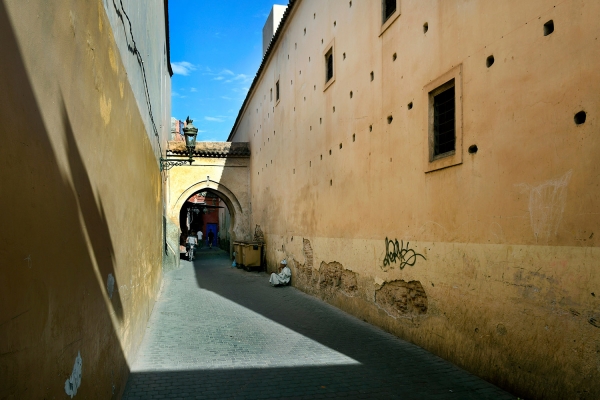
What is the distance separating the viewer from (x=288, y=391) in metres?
4.55

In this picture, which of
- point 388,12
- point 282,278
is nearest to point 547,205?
point 388,12

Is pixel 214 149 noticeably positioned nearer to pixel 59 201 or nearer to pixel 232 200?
pixel 232 200

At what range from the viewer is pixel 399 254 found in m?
6.67

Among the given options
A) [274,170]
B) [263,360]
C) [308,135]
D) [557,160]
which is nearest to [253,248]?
[274,170]

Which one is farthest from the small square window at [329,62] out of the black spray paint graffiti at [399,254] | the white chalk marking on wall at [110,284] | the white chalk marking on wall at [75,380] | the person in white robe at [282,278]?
the white chalk marking on wall at [75,380]

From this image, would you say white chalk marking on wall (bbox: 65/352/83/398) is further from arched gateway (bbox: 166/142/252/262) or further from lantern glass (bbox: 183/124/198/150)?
arched gateway (bbox: 166/142/252/262)

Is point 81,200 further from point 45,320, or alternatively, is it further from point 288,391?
point 288,391

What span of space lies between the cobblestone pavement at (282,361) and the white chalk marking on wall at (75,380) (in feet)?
6.14

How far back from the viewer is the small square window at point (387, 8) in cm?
726

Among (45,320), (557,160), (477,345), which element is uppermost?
(557,160)

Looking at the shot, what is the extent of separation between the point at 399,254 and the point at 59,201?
5.24 m

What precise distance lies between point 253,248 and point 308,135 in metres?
6.42

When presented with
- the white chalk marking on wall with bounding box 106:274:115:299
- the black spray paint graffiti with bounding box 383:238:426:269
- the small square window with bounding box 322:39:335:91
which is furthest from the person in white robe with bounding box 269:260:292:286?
the white chalk marking on wall with bounding box 106:274:115:299

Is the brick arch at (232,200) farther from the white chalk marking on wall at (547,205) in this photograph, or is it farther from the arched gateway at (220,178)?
the white chalk marking on wall at (547,205)
